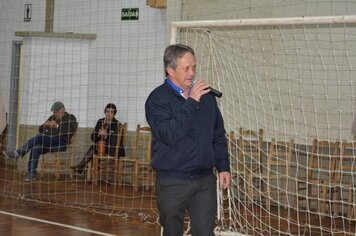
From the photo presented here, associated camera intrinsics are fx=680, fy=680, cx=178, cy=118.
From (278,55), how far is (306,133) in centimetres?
105

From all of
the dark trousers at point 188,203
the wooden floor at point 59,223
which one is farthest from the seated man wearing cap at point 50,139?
the dark trousers at point 188,203

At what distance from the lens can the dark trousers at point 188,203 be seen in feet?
11.2

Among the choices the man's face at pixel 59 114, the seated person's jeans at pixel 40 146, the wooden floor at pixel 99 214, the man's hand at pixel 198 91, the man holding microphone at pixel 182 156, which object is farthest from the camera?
the man's face at pixel 59 114

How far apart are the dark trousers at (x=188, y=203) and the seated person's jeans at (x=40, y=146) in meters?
6.31

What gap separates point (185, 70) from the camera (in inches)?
135

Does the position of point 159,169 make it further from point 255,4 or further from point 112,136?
point 112,136

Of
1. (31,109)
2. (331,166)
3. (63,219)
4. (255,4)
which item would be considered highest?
(255,4)

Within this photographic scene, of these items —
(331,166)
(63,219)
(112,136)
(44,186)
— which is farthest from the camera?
(112,136)

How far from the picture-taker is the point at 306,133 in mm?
7785

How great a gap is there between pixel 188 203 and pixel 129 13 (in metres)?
7.43

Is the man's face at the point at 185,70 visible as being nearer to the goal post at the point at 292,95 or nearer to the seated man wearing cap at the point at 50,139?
the goal post at the point at 292,95

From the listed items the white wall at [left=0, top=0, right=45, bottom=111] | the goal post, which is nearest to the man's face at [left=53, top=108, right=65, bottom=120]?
the white wall at [left=0, top=0, right=45, bottom=111]

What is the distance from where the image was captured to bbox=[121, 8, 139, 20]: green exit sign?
412 inches

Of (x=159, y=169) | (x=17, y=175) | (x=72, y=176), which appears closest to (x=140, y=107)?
(x=72, y=176)
